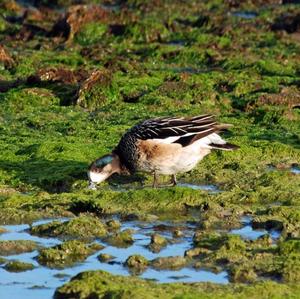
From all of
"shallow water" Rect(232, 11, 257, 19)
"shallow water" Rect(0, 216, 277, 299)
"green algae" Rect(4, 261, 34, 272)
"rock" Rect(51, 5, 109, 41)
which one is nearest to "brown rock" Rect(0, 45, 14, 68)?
"rock" Rect(51, 5, 109, 41)

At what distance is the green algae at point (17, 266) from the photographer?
1021 cm

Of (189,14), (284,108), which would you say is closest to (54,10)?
(189,14)

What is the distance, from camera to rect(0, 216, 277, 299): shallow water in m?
9.73

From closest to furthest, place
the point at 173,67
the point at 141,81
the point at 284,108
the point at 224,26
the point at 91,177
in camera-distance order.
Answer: the point at 91,177, the point at 284,108, the point at 141,81, the point at 173,67, the point at 224,26

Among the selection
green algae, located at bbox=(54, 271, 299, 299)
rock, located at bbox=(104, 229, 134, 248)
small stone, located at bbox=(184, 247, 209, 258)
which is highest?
green algae, located at bbox=(54, 271, 299, 299)

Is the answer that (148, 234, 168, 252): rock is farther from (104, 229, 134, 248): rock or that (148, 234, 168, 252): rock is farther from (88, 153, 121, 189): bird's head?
(88, 153, 121, 189): bird's head

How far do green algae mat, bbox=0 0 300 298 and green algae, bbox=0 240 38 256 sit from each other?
18mm

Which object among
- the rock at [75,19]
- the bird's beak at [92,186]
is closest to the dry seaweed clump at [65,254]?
the bird's beak at [92,186]

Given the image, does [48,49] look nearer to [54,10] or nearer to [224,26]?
[224,26]

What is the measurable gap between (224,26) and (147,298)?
1823 centimetres

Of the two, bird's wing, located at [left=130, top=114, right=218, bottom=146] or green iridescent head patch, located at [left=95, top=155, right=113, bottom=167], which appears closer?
bird's wing, located at [left=130, top=114, right=218, bottom=146]

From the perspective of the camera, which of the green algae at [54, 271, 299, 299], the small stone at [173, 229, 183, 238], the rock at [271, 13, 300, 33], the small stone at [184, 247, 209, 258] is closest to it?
the green algae at [54, 271, 299, 299]

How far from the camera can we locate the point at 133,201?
12625mm

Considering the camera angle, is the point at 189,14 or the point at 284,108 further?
the point at 189,14
